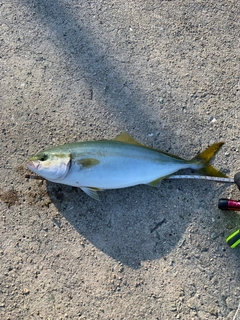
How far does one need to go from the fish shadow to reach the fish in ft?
0.59

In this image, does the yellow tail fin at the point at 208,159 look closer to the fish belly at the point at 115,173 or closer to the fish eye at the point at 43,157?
the fish belly at the point at 115,173

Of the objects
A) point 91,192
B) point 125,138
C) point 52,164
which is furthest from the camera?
point 125,138

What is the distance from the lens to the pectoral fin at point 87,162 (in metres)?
2.70

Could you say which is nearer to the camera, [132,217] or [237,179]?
[237,179]

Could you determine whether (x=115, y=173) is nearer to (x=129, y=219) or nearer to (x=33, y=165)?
(x=129, y=219)

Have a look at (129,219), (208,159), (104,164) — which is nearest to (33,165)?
(104,164)

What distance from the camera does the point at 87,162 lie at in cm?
270

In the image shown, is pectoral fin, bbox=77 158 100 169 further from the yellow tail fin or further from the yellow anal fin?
the yellow tail fin

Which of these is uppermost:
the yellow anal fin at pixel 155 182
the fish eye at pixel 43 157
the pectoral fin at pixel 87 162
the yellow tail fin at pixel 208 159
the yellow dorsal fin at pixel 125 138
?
the fish eye at pixel 43 157

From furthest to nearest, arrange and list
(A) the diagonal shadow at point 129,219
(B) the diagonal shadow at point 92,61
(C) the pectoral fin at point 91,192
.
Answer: (B) the diagonal shadow at point 92,61 → (A) the diagonal shadow at point 129,219 → (C) the pectoral fin at point 91,192

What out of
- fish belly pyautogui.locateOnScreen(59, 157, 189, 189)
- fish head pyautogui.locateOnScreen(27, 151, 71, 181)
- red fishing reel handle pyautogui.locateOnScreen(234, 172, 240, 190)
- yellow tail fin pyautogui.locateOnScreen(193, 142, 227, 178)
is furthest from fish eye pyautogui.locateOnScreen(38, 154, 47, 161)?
red fishing reel handle pyautogui.locateOnScreen(234, 172, 240, 190)

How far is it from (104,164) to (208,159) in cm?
93

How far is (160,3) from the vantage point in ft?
10.9

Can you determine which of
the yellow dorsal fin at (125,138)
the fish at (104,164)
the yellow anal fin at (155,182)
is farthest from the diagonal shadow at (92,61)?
the yellow anal fin at (155,182)
